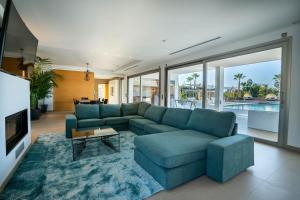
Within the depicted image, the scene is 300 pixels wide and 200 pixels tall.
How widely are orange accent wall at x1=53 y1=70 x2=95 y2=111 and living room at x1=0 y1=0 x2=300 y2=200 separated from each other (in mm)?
4169

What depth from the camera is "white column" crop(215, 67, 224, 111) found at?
5.26 m

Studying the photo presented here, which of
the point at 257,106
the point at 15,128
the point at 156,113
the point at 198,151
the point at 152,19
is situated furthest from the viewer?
the point at 257,106

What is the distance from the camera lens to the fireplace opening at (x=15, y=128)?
2157 mm

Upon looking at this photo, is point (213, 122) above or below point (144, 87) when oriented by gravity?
below

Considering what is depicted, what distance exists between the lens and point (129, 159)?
8.47 feet

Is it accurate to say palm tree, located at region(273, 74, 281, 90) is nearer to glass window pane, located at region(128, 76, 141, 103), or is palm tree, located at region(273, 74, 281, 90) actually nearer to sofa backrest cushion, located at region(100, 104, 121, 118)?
sofa backrest cushion, located at region(100, 104, 121, 118)

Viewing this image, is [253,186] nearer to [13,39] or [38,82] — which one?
[13,39]

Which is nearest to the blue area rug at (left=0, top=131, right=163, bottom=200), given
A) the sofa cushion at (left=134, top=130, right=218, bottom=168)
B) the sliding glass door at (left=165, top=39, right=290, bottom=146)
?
the sofa cushion at (left=134, top=130, right=218, bottom=168)

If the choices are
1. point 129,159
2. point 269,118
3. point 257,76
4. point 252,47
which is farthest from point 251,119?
point 129,159

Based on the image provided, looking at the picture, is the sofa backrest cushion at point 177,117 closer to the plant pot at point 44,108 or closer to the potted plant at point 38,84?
the potted plant at point 38,84

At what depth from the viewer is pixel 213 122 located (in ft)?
8.75

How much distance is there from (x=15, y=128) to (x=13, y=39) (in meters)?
1.52

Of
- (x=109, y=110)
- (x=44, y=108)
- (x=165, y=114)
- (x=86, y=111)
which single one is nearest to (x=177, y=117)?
(x=165, y=114)

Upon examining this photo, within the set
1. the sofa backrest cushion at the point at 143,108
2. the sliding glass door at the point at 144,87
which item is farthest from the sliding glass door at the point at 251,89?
the sliding glass door at the point at 144,87
